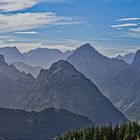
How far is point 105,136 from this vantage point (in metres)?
198

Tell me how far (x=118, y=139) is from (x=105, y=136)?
6631mm

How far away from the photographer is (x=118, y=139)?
654 feet

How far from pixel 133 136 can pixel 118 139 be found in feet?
48.6

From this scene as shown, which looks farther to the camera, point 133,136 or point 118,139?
point 118,139

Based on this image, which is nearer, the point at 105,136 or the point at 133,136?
the point at 133,136

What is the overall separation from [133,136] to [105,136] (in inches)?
680

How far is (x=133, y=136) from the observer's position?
18588 centimetres
